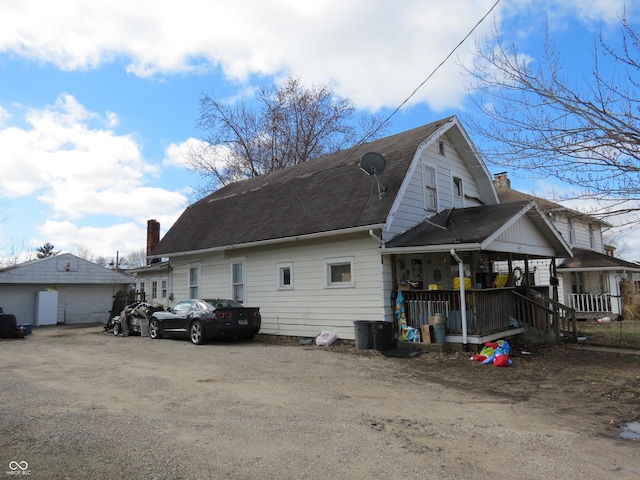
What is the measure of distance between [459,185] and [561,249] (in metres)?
4.02

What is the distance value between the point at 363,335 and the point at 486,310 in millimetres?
3232

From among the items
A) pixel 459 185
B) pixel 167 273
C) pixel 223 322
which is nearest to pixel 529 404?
pixel 223 322

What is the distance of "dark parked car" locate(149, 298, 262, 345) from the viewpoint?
14.0 m

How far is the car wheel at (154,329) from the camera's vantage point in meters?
16.2

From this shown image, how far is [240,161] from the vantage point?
33.7 meters

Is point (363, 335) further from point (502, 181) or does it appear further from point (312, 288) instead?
point (502, 181)

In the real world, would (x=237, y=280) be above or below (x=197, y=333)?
above

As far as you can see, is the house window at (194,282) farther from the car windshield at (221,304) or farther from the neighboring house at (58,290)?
the neighboring house at (58,290)

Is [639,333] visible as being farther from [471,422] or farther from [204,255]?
[204,255]

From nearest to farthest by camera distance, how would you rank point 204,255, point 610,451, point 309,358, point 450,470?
point 450,470
point 610,451
point 309,358
point 204,255

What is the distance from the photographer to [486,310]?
39.1ft

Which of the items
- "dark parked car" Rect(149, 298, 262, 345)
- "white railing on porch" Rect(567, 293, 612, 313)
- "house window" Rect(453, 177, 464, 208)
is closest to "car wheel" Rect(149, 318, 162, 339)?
"dark parked car" Rect(149, 298, 262, 345)

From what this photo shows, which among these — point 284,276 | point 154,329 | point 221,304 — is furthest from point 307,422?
point 154,329

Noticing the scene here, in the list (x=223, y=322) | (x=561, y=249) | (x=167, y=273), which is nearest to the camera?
(x=223, y=322)
